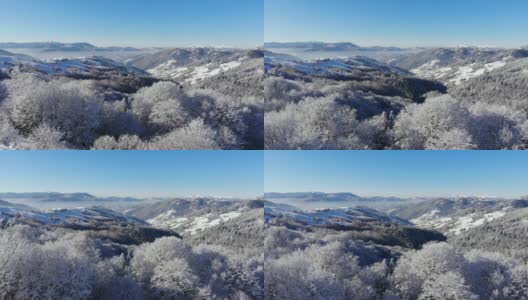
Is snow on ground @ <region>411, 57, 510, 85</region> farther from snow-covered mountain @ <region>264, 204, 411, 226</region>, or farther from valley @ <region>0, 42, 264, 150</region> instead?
valley @ <region>0, 42, 264, 150</region>

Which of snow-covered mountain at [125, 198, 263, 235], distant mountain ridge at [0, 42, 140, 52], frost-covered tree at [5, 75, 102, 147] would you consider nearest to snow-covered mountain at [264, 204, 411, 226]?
snow-covered mountain at [125, 198, 263, 235]

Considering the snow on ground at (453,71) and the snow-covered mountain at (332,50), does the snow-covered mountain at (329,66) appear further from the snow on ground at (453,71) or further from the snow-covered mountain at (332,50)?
the snow on ground at (453,71)

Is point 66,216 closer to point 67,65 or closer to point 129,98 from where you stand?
point 129,98

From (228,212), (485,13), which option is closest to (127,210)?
(228,212)

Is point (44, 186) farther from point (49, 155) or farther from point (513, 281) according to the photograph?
point (513, 281)

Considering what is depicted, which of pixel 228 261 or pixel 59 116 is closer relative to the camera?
pixel 59 116

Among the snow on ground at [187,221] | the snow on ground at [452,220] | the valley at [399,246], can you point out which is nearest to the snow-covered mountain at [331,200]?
the valley at [399,246]
